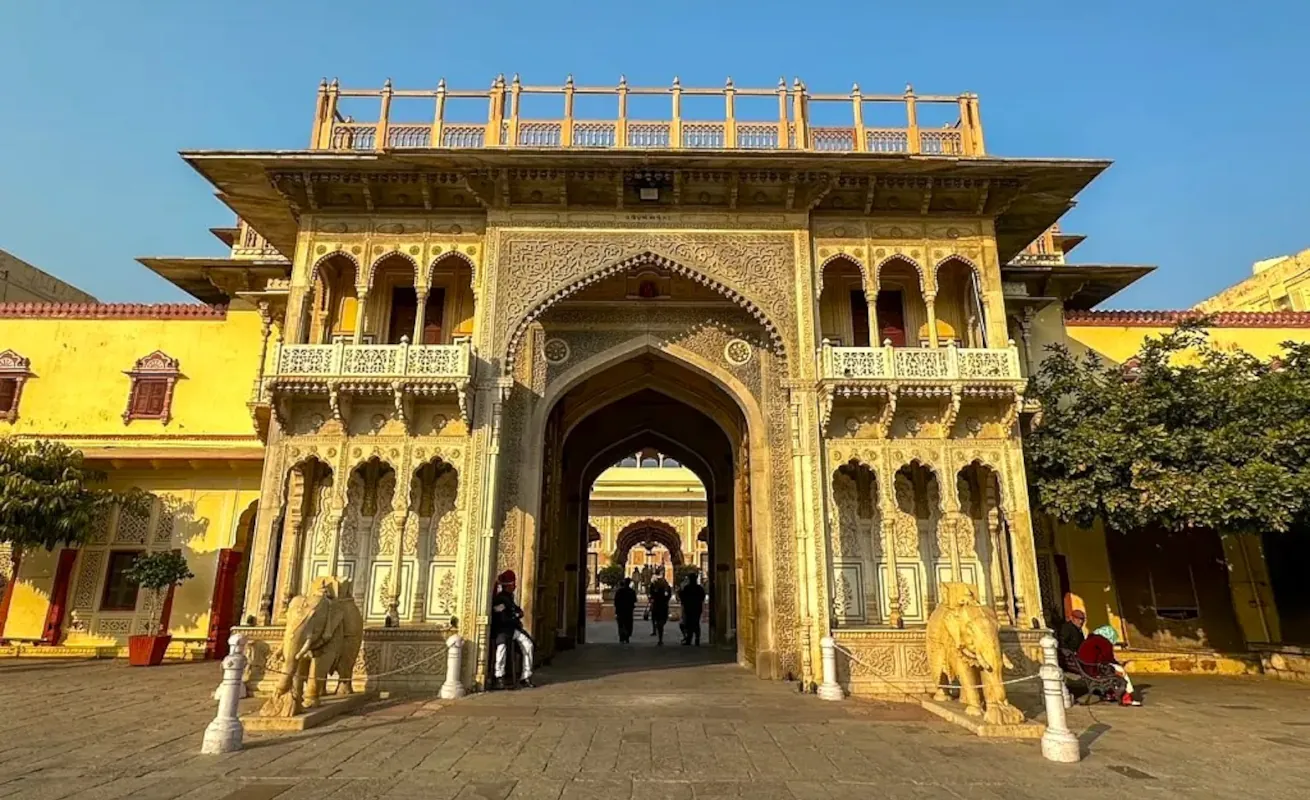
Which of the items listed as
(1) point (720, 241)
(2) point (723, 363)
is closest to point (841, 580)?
(2) point (723, 363)

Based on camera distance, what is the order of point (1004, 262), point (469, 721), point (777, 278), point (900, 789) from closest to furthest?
1. point (900, 789)
2. point (469, 721)
3. point (777, 278)
4. point (1004, 262)

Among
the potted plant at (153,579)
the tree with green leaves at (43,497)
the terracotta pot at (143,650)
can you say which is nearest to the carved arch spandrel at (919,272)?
the potted plant at (153,579)

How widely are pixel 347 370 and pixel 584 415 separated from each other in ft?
16.9

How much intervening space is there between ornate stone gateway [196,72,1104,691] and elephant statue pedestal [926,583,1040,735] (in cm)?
187

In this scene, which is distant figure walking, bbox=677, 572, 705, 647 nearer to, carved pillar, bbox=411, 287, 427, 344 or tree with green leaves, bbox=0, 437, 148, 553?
carved pillar, bbox=411, 287, 427, 344

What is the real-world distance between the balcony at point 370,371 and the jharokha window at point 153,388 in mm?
6601

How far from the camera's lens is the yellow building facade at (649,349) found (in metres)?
11.5

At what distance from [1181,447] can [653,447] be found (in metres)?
11.5

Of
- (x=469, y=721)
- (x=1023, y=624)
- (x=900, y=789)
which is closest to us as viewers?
(x=900, y=789)

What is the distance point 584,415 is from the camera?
49.9 feet

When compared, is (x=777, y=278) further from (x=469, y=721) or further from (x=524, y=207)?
(x=469, y=721)

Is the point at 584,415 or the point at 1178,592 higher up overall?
the point at 584,415

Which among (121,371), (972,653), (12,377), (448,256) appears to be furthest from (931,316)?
(12,377)

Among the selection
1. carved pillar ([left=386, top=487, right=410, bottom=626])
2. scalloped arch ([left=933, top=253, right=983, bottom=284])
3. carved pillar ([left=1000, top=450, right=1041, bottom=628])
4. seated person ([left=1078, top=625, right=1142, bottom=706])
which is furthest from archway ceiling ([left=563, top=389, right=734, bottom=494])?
seated person ([left=1078, top=625, right=1142, bottom=706])
